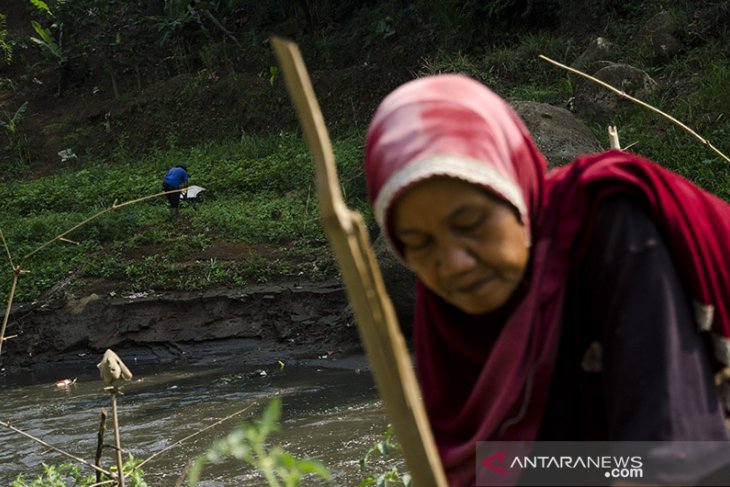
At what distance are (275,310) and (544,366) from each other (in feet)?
29.6

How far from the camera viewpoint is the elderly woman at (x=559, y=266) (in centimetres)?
136

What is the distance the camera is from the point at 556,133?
926cm

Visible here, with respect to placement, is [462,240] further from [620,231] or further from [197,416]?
[197,416]

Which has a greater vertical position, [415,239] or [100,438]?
[415,239]

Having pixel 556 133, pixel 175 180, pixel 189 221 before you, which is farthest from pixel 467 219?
pixel 175 180

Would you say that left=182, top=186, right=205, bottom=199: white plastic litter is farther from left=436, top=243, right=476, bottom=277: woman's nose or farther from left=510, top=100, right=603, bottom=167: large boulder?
left=436, top=243, right=476, bottom=277: woman's nose

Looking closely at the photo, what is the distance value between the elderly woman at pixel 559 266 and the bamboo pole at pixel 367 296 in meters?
0.35

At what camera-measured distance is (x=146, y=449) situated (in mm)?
7797

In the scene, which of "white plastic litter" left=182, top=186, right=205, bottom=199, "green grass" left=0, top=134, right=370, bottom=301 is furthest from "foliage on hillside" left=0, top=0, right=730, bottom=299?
"white plastic litter" left=182, top=186, right=205, bottom=199

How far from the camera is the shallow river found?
7.32 meters

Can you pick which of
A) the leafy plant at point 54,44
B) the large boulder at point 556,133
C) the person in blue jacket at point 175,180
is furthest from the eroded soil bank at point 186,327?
the leafy plant at point 54,44

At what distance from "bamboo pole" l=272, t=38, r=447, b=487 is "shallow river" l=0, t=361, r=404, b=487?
5334mm

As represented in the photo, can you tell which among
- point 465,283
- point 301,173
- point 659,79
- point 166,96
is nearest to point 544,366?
point 465,283

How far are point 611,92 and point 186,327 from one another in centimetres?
509
